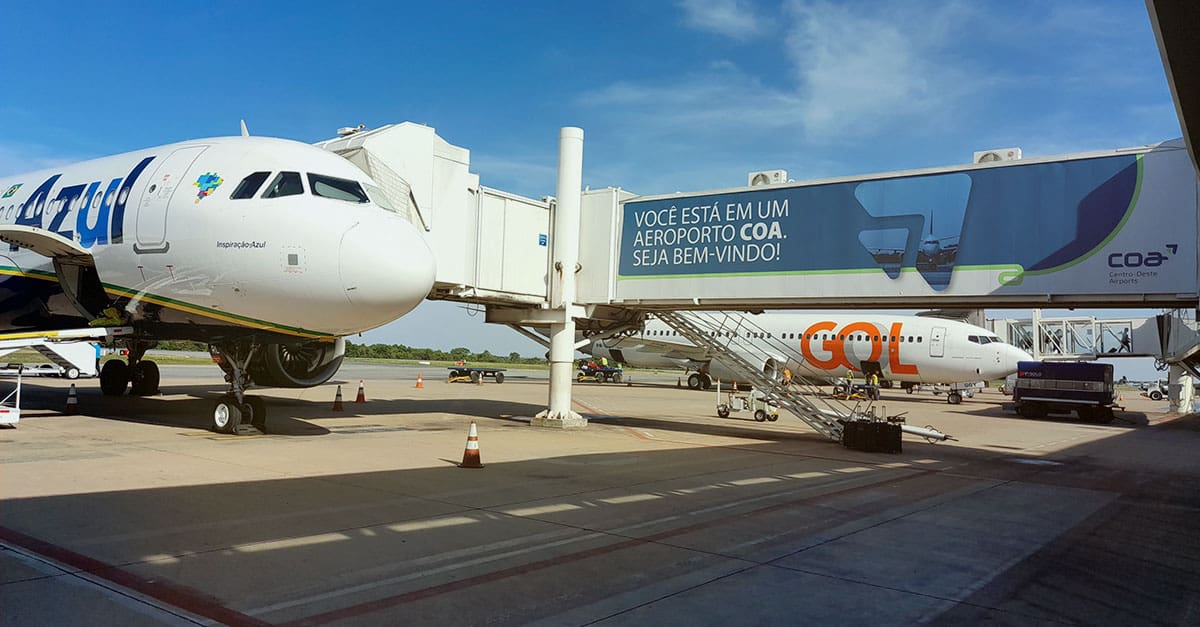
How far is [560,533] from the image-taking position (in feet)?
23.8

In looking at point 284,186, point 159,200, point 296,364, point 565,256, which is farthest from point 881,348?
point 159,200

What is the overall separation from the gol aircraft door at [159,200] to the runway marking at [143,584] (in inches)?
281

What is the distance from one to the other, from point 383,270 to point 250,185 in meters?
2.58

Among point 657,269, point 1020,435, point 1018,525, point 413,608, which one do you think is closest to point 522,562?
point 413,608

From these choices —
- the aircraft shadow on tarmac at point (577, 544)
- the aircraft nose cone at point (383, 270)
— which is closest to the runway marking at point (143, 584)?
the aircraft shadow on tarmac at point (577, 544)

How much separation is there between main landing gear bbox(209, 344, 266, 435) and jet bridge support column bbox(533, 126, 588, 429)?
22.9 feet

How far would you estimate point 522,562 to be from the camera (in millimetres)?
6164

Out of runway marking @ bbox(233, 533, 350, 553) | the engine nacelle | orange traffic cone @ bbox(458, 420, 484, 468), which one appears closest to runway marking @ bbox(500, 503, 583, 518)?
runway marking @ bbox(233, 533, 350, 553)

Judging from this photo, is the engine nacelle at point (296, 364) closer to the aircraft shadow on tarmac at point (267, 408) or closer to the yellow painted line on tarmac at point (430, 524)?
the aircraft shadow on tarmac at point (267, 408)

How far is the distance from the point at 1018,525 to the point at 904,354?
29.2 metres

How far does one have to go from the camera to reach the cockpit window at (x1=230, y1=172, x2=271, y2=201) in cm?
1191

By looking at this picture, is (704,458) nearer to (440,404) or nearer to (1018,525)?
(1018,525)

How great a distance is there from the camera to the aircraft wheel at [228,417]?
13.6m

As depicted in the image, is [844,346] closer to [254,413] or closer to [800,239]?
[800,239]
